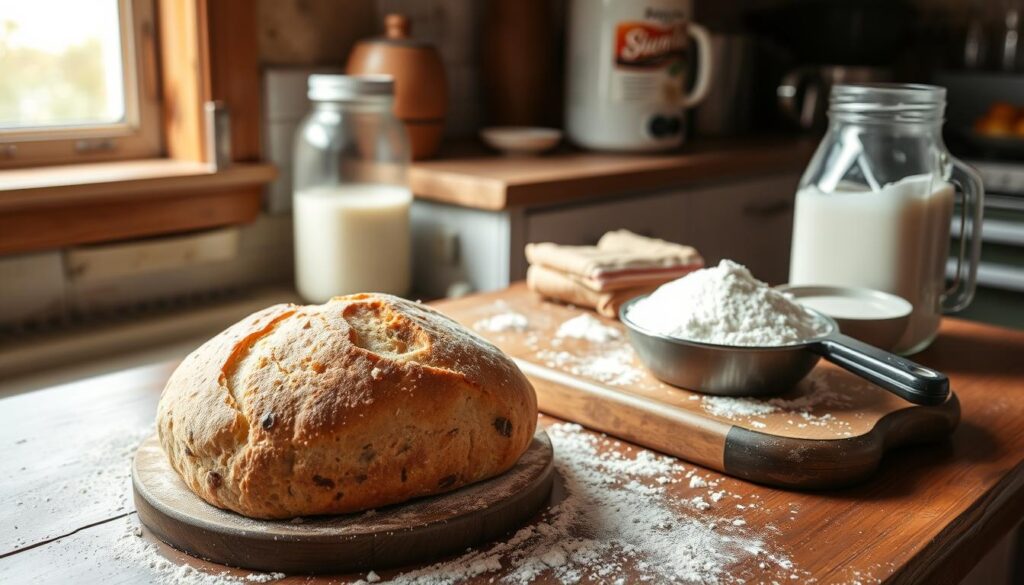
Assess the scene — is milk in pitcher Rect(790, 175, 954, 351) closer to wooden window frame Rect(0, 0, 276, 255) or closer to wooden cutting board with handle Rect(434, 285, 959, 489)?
wooden cutting board with handle Rect(434, 285, 959, 489)

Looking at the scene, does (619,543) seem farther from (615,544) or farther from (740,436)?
(740,436)

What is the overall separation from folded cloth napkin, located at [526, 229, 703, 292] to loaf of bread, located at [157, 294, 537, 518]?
1.23 feet

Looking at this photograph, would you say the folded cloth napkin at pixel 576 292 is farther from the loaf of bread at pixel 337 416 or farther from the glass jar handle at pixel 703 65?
the glass jar handle at pixel 703 65

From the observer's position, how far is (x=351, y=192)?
1619 millimetres

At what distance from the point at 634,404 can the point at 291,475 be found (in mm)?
302

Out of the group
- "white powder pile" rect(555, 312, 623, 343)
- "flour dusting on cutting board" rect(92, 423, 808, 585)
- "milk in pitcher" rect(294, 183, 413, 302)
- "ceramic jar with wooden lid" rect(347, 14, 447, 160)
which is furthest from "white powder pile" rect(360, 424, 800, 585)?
"ceramic jar with wooden lid" rect(347, 14, 447, 160)

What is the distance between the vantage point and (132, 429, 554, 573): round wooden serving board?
1.90 feet


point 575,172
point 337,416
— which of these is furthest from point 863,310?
point 575,172

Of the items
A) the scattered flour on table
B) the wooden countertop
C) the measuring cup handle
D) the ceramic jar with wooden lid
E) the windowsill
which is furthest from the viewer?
the ceramic jar with wooden lid

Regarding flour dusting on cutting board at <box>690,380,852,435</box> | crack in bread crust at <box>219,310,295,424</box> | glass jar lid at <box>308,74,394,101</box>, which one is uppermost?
glass jar lid at <box>308,74,394,101</box>

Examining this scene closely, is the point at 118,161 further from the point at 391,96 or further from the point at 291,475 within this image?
the point at 291,475

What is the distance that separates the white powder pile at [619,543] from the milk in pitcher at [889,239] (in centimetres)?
37

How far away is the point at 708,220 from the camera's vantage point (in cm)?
201

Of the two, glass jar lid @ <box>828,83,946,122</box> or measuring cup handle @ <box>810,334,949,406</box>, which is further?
glass jar lid @ <box>828,83,946,122</box>
